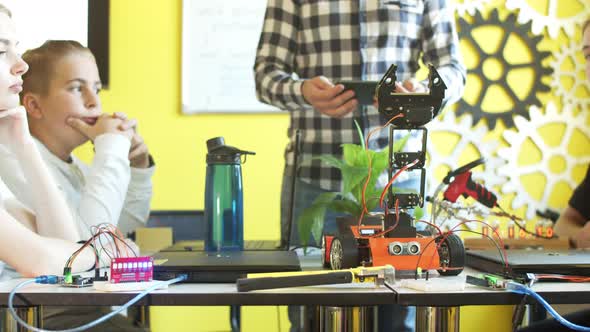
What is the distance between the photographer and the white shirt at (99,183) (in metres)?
1.46

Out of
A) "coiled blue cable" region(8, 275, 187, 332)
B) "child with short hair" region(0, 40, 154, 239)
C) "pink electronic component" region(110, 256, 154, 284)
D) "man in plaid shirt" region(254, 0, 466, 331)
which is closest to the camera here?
"coiled blue cable" region(8, 275, 187, 332)

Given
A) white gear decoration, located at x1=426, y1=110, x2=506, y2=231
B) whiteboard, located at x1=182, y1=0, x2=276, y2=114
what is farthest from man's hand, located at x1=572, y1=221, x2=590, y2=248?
whiteboard, located at x1=182, y1=0, x2=276, y2=114

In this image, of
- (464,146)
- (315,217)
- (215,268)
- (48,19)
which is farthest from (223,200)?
(48,19)

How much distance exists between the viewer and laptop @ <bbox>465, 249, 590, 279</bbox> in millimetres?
997

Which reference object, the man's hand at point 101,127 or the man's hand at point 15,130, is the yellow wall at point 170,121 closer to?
the man's hand at point 101,127

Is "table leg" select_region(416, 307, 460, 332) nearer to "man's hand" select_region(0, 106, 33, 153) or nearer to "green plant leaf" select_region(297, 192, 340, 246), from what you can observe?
"green plant leaf" select_region(297, 192, 340, 246)

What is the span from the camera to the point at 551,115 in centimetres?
323

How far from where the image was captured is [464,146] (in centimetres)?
321

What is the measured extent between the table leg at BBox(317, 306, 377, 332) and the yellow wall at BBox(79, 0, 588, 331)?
2225 mm

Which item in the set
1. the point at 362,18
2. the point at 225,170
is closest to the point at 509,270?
the point at 225,170

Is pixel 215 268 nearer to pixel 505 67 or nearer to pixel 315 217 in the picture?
pixel 315 217

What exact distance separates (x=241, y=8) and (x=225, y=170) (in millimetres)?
1940

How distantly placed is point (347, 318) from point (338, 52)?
1135 mm

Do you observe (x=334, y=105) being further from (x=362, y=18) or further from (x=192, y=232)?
(x=192, y=232)
